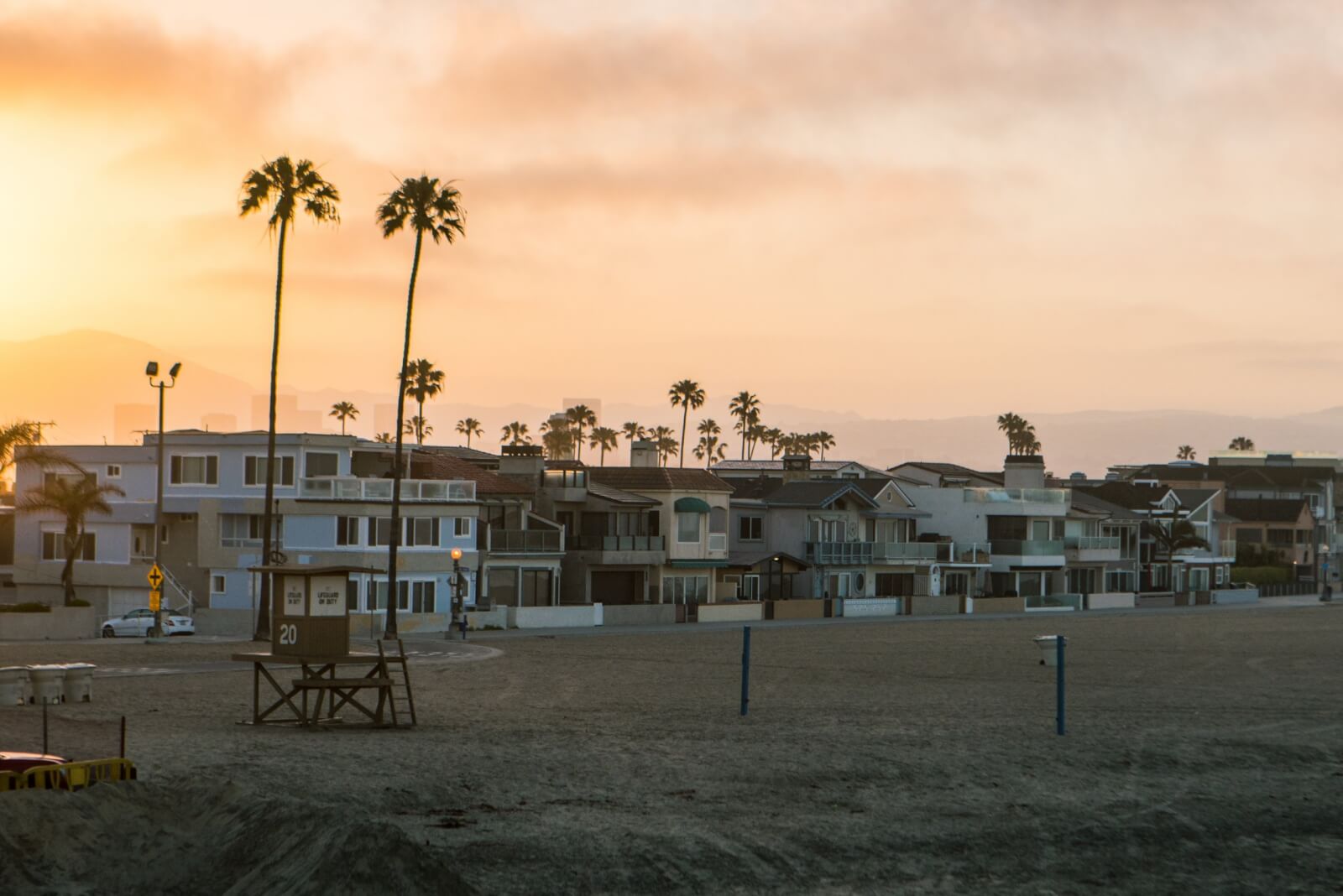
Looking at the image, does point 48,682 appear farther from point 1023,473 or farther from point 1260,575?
point 1260,575

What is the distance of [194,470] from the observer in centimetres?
7056

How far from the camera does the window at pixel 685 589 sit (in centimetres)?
8412

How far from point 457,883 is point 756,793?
7.33 metres

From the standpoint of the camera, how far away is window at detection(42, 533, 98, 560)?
74.4 metres

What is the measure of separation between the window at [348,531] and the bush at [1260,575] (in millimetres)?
94658

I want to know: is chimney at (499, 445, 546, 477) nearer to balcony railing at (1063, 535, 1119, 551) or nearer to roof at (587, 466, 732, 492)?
roof at (587, 466, 732, 492)

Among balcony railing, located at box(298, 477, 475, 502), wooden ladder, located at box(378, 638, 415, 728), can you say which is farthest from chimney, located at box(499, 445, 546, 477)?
wooden ladder, located at box(378, 638, 415, 728)

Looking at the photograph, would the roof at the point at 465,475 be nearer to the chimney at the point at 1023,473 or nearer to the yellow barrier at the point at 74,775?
the chimney at the point at 1023,473

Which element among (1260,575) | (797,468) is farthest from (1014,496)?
(1260,575)

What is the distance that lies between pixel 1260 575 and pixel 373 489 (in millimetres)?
98703

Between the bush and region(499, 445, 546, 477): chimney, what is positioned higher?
region(499, 445, 546, 477): chimney

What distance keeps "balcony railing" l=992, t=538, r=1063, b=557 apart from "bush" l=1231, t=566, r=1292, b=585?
124 ft

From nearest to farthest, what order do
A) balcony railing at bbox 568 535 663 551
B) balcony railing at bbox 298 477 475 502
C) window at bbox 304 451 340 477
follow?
balcony railing at bbox 298 477 475 502, window at bbox 304 451 340 477, balcony railing at bbox 568 535 663 551

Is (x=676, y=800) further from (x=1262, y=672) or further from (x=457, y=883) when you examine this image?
(x=1262, y=672)
